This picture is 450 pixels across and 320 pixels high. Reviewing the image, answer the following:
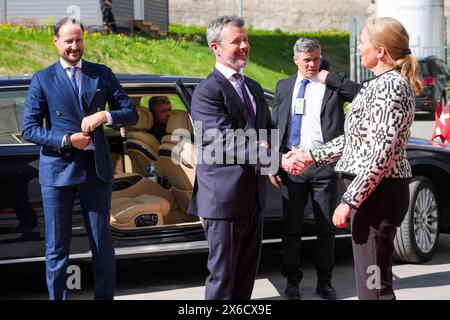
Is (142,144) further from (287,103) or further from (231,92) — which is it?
(231,92)

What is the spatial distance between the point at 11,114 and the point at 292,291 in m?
2.47

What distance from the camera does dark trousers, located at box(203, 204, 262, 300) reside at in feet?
16.9

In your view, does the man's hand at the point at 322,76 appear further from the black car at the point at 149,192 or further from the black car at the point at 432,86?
the black car at the point at 432,86

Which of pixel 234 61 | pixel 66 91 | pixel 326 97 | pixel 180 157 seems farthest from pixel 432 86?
pixel 234 61

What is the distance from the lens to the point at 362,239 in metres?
4.66

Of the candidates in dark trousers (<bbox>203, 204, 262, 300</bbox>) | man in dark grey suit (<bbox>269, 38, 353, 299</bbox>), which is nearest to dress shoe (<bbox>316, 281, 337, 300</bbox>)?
man in dark grey suit (<bbox>269, 38, 353, 299</bbox>)

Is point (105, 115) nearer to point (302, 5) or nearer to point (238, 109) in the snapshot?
point (238, 109)

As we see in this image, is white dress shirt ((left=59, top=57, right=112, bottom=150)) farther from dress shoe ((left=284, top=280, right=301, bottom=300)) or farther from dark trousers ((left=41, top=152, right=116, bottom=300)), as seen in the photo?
dress shoe ((left=284, top=280, right=301, bottom=300))

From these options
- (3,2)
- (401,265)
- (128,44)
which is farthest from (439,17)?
(401,265)

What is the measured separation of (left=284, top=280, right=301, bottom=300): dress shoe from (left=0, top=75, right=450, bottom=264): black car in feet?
1.47
